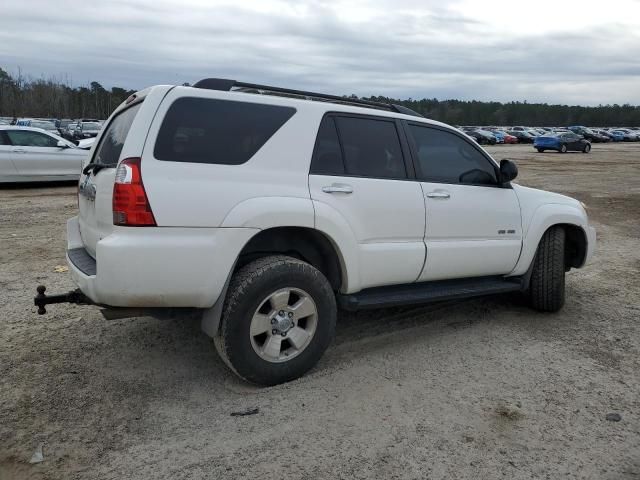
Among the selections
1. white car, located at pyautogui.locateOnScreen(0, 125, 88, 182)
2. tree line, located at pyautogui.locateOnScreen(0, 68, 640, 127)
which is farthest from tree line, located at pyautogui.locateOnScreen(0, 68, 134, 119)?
white car, located at pyautogui.locateOnScreen(0, 125, 88, 182)

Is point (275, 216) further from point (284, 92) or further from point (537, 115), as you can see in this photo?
point (537, 115)

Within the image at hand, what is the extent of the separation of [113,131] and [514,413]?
3.39 m

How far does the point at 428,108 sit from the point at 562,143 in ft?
312

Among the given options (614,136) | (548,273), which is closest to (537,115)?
(614,136)

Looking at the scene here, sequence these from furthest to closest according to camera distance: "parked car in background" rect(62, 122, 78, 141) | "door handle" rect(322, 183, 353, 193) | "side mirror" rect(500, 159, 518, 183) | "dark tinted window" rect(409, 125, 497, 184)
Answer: "parked car in background" rect(62, 122, 78, 141)
"side mirror" rect(500, 159, 518, 183)
"dark tinted window" rect(409, 125, 497, 184)
"door handle" rect(322, 183, 353, 193)

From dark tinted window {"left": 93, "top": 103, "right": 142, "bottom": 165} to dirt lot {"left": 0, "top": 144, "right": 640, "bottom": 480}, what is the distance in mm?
Answer: 1469

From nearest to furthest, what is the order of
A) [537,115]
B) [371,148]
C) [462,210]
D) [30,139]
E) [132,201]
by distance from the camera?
[132,201], [371,148], [462,210], [30,139], [537,115]

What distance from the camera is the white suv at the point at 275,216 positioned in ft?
10.8

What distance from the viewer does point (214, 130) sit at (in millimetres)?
3506

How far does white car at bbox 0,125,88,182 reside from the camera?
13.3 meters

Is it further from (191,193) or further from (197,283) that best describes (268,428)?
(191,193)

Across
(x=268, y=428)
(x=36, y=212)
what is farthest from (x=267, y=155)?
(x=36, y=212)

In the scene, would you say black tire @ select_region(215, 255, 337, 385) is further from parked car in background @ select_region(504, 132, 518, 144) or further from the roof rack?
parked car in background @ select_region(504, 132, 518, 144)

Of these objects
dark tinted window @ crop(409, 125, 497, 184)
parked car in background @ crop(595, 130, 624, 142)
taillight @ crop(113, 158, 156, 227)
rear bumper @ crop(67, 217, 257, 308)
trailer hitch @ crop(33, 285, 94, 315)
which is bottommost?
trailer hitch @ crop(33, 285, 94, 315)
